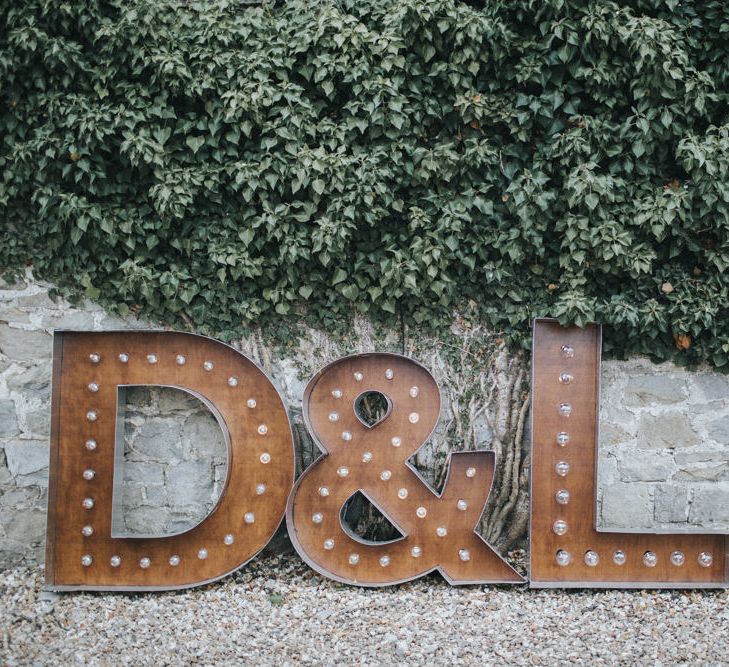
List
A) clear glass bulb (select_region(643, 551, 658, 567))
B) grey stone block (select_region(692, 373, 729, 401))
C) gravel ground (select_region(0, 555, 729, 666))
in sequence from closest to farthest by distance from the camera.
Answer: gravel ground (select_region(0, 555, 729, 666)) < clear glass bulb (select_region(643, 551, 658, 567)) < grey stone block (select_region(692, 373, 729, 401))

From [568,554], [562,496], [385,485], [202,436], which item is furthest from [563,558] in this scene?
[202,436]

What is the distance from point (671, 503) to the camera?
396cm

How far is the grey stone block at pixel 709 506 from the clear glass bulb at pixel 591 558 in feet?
2.56

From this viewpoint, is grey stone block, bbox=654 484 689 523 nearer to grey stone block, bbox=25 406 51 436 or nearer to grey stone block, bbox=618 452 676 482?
grey stone block, bbox=618 452 676 482

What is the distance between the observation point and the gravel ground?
3125 mm

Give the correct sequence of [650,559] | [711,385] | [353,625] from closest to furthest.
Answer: [353,625] < [650,559] < [711,385]

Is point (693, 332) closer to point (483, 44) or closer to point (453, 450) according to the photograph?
point (453, 450)

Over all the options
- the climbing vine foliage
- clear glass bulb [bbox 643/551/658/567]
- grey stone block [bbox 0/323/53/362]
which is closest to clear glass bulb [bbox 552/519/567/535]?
clear glass bulb [bbox 643/551/658/567]

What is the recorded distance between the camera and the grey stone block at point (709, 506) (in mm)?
3955

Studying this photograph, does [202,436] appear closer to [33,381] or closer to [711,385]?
[33,381]

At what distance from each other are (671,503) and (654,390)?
0.69 meters

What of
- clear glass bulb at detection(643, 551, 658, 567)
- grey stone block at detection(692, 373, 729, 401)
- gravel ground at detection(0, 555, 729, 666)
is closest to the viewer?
gravel ground at detection(0, 555, 729, 666)

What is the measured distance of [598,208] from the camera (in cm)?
365

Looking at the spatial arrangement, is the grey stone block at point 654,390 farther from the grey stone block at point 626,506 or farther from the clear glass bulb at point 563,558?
the clear glass bulb at point 563,558
